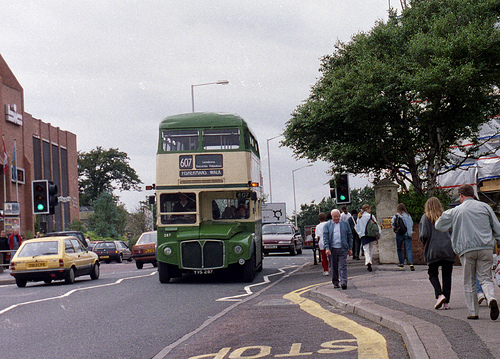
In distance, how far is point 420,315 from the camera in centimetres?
958

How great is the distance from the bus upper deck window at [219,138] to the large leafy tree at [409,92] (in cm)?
550

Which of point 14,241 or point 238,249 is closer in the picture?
point 238,249

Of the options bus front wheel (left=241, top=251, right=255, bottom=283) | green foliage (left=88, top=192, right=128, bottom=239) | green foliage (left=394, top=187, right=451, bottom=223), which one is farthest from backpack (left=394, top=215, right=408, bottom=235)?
green foliage (left=88, top=192, right=128, bottom=239)

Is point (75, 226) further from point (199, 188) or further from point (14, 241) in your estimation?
point (199, 188)

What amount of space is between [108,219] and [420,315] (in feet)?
238

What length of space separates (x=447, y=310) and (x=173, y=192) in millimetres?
10489

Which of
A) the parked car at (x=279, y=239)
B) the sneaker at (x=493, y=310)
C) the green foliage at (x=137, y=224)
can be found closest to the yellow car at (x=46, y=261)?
the sneaker at (x=493, y=310)

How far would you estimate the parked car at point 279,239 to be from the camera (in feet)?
125

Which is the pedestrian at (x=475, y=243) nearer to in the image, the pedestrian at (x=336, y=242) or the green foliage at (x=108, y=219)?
the pedestrian at (x=336, y=242)

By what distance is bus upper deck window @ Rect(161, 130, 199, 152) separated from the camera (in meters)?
19.2

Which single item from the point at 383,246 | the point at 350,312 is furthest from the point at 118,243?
the point at 350,312

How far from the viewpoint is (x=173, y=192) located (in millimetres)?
19234

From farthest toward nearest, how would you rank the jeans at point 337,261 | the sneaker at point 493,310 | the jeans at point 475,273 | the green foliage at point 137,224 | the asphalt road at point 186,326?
the green foliage at point 137,224 < the jeans at point 337,261 < the jeans at point 475,273 < the sneaker at point 493,310 < the asphalt road at point 186,326

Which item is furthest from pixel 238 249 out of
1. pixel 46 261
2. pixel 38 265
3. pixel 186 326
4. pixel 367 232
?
pixel 186 326
